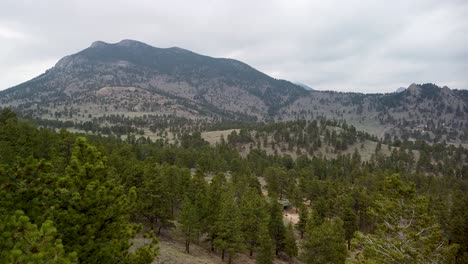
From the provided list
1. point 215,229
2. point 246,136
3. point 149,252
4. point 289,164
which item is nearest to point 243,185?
point 215,229

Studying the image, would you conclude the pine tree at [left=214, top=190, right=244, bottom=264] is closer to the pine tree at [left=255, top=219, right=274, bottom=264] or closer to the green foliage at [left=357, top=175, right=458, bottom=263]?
the pine tree at [left=255, top=219, right=274, bottom=264]

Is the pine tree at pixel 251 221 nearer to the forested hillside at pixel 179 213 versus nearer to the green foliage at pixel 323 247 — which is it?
the forested hillside at pixel 179 213

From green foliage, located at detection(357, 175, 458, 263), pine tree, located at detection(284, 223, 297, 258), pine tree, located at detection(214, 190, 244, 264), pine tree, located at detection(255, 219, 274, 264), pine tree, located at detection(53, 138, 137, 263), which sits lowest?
pine tree, located at detection(284, 223, 297, 258)

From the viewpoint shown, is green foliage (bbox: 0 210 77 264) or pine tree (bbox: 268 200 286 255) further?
pine tree (bbox: 268 200 286 255)

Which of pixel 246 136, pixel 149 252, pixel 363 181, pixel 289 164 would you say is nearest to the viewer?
pixel 149 252

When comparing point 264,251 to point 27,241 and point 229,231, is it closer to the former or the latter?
point 229,231

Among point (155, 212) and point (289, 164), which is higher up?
point (155, 212)

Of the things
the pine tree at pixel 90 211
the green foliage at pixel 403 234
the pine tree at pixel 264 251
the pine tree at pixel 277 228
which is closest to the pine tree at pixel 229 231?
the pine tree at pixel 264 251

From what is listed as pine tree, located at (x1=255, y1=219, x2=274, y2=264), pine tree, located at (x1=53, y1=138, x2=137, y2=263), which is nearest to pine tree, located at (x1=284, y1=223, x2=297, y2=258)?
pine tree, located at (x1=255, y1=219, x2=274, y2=264)

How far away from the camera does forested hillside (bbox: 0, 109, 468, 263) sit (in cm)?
1212

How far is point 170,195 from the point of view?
145 ft

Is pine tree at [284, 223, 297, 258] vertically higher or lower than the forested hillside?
lower

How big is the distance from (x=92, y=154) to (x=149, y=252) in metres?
5.51

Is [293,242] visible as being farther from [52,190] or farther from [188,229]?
[52,190]
